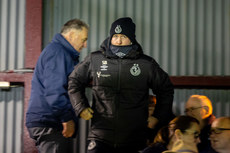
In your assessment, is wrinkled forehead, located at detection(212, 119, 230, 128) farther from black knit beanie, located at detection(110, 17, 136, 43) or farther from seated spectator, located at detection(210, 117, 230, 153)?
black knit beanie, located at detection(110, 17, 136, 43)

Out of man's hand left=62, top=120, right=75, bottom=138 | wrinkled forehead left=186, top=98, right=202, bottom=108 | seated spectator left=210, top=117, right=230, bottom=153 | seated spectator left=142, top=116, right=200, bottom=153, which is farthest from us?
wrinkled forehead left=186, top=98, right=202, bottom=108

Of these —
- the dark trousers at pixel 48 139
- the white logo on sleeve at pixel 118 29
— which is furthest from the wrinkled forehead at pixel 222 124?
the dark trousers at pixel 48 139

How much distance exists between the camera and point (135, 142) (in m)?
3.15

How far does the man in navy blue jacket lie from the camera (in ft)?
10.5

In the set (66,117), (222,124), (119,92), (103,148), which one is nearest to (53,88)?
(66,117)

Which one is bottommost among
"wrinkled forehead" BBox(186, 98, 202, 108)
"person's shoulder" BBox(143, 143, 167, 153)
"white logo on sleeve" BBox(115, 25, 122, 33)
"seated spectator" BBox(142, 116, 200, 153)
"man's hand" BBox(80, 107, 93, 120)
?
"person's shoulder" BBox(143, 143, 167, 153)

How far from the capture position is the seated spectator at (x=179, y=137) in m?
2.28

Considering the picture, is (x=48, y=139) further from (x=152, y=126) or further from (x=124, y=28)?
(x=124, y=28)

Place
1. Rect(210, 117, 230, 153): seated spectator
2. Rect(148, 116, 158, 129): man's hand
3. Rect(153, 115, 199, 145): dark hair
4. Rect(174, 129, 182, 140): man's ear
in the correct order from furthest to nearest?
Rect(148, 116, 158, 129): man's hand
Rect(210, 117, 230, 153): seated spectator
Rect(153, 115, 199, 145): dark hair
Rect(174, 129, 182, 140): man's ear

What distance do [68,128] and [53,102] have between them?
0.34 metres

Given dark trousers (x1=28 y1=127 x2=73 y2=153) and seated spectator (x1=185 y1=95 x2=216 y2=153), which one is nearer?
dark trousers (x1=28 y1=127 x2=73 y2=153)

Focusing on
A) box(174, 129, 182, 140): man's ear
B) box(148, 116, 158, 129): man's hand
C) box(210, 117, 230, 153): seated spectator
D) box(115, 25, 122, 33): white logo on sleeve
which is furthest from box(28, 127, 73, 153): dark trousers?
box(210, 117, 230, 153): seated spectator

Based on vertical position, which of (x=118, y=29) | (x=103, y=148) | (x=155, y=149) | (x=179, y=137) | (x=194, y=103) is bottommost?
(x=103, y=148)

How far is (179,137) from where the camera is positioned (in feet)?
7.87
